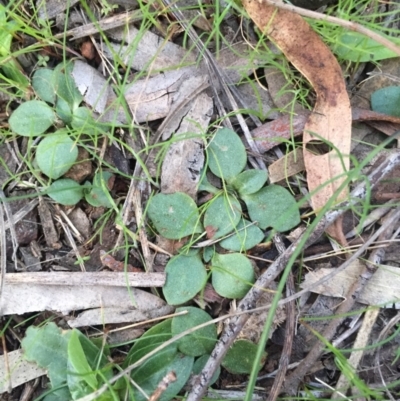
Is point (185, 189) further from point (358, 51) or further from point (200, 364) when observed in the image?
point (358, 51)

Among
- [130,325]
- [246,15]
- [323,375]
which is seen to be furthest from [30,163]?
[323,375]

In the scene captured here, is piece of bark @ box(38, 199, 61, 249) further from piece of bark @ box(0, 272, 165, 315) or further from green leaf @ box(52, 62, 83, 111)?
green leaf @ box(52, 62, 83, 111)

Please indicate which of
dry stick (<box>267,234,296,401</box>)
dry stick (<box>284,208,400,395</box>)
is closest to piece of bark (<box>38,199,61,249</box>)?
dry stick (<box>267,234,296,401</box>)

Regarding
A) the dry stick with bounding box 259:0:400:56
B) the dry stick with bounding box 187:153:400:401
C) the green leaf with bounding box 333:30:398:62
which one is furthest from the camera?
the green leaf with bounding box 333:30:398:62

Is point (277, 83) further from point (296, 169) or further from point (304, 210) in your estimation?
point (304, 210)

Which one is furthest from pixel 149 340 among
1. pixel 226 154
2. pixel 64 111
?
pixel 64 111

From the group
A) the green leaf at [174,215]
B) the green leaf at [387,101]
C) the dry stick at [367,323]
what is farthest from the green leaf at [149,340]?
the green leaf at [387,101]
